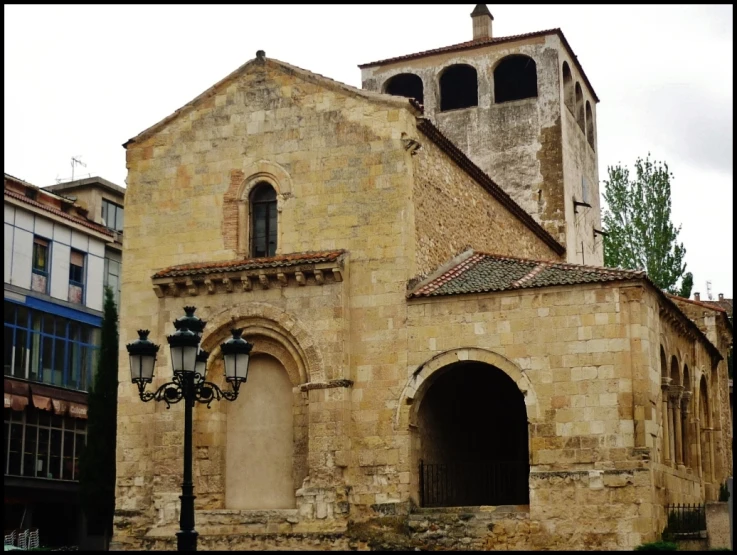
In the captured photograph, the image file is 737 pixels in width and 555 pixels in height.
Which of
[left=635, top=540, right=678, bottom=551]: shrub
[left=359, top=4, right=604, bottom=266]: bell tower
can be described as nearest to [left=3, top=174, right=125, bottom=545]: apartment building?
[left=359, top=4, right=604, bottom=266]: bell tower

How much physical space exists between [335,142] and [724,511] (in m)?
10.4

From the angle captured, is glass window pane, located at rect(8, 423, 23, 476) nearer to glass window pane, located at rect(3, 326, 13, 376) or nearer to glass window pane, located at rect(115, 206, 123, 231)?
glass window pane, located at rect(3, 326, 13, 376)

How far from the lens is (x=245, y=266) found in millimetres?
22953

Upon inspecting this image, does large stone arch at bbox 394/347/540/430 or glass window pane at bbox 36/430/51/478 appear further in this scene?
glass window pane at bbox 36/430/51/478

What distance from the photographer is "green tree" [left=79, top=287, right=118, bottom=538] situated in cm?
3216

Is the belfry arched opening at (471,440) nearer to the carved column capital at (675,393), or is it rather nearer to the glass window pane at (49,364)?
the carved column capital at (675,393)

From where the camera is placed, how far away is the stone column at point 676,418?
23.5m

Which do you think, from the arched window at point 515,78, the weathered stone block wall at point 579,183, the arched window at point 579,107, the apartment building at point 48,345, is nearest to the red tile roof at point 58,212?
the apartment building at point 48,345

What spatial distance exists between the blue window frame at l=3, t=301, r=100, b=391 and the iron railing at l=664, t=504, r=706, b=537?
21.5 m

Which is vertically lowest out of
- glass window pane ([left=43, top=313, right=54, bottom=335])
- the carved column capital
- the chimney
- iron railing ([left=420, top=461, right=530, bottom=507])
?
iron railing ([left=420, top=461, right=530, bottom=507])

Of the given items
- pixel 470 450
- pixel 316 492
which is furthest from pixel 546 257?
pixel 316 492

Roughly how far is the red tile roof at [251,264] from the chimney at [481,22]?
1852cm

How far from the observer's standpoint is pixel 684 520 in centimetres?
2162

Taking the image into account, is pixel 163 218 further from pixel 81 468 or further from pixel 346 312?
pixel 81 468
